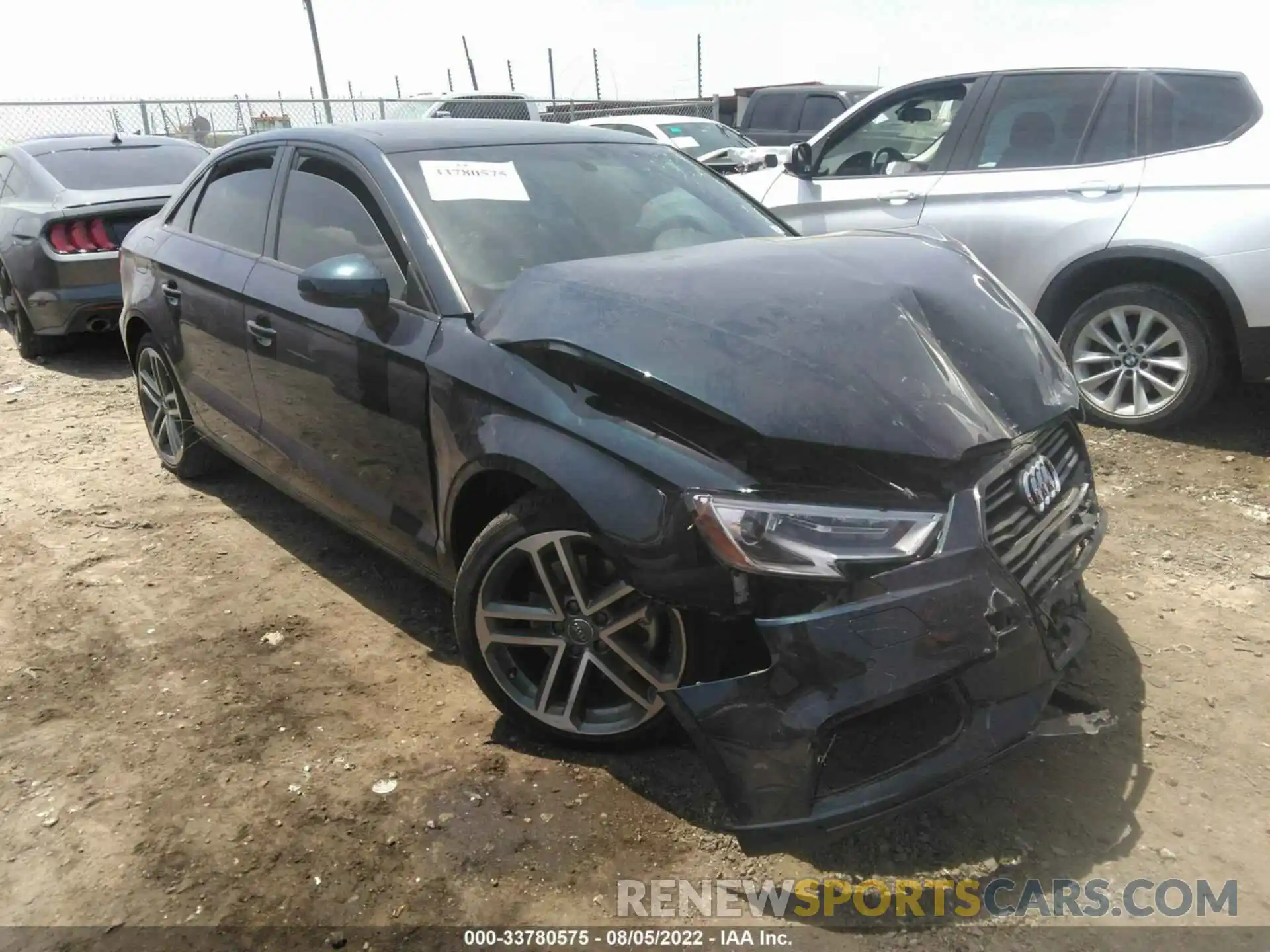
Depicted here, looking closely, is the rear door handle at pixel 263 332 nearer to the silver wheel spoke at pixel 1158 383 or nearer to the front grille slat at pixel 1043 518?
the front grille slat at pixel 1043 518

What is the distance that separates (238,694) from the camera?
311 centimetres

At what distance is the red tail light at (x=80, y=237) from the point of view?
258 inches

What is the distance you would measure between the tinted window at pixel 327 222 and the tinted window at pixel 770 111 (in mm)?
12546

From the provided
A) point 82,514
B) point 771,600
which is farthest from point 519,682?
point 82,514

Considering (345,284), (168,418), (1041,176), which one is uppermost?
(345,284)

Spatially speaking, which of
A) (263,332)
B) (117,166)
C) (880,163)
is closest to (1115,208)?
(880,163)

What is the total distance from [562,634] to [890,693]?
92cm

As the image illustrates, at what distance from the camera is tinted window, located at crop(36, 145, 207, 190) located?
23.1 feet

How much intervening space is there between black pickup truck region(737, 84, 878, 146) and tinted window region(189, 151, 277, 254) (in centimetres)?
1137

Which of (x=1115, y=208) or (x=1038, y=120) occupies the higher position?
(x=1038, y=120)

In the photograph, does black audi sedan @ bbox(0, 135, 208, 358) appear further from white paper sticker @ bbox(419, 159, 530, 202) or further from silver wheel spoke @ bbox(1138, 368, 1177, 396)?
silver wheel spoke @ bbox(1138, 368, 1177, 396)

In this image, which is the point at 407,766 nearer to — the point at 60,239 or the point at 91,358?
the point at 60,239

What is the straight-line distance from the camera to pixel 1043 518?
2.31 m

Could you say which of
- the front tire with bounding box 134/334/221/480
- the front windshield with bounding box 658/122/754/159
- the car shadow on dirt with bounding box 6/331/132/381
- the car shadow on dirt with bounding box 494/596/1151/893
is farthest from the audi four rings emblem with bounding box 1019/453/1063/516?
the front windshield with bounding box 658/122/754/159
